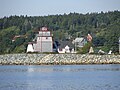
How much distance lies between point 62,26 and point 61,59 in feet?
259

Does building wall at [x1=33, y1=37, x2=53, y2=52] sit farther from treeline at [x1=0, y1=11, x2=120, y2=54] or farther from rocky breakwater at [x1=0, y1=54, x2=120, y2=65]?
treeline at [x1=0, y1=11, x2=120, y2=54]

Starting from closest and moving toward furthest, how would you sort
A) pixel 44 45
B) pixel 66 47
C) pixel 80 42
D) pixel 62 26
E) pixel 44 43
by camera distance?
1. pixel 44 45
2. pixel 44 43
3. pixel 66 47
4. pixel 80 42
5. pixel 62 26

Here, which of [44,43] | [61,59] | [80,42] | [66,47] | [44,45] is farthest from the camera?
[80,42]

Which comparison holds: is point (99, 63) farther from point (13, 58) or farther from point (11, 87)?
point (11, 87)

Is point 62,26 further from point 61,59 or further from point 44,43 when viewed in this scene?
point 61,59

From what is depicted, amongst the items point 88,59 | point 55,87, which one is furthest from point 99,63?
point 55,87

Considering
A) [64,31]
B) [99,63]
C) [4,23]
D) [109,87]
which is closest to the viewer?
[109,87]

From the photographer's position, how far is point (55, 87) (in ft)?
126

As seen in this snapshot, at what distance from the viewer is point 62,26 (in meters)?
153

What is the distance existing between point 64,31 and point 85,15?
81.2ft

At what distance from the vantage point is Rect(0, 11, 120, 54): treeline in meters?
118

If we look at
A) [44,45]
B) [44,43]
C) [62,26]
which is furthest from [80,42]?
[62,26]

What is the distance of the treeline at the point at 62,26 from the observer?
11797 centimetres

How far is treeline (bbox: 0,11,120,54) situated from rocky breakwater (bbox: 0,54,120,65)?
34667mm
